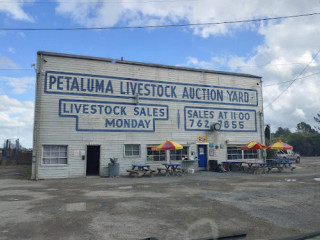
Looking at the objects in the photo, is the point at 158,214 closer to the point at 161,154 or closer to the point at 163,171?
the point at 163,171

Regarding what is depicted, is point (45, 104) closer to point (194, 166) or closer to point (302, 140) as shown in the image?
point (194, 166)

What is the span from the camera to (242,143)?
843 inches

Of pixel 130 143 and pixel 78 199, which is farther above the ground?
pixel 130 143

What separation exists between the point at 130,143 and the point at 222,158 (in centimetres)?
761

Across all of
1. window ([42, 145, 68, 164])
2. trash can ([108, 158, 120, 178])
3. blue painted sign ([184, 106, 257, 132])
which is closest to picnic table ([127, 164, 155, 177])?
trash can ([108, 158, 120, 178])

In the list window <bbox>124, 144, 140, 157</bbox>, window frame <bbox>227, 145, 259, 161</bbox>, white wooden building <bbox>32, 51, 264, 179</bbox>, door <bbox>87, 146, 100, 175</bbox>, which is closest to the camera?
white wooden building <bbox>32, 51, 264, 179</bbox>

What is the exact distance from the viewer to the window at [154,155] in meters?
18.4

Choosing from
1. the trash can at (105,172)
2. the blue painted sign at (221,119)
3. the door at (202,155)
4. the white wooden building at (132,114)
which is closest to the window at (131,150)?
the white wooden building at (132,114)

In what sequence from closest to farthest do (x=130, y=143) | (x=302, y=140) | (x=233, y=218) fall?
1. (x=233, y=218)
2. (x=130, y=143)
3. (x=302, y=140)

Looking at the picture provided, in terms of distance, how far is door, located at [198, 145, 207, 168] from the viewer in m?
20.0

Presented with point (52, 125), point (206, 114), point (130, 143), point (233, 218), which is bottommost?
point (233, 218)

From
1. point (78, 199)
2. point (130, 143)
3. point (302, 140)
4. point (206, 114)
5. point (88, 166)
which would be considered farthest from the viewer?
point (302, 140)

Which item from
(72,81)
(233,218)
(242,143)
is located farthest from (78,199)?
(242,143)

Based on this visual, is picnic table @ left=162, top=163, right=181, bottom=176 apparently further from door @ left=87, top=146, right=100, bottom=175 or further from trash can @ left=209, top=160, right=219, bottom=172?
door @ left=87, top=146, right=100, bottom=175
